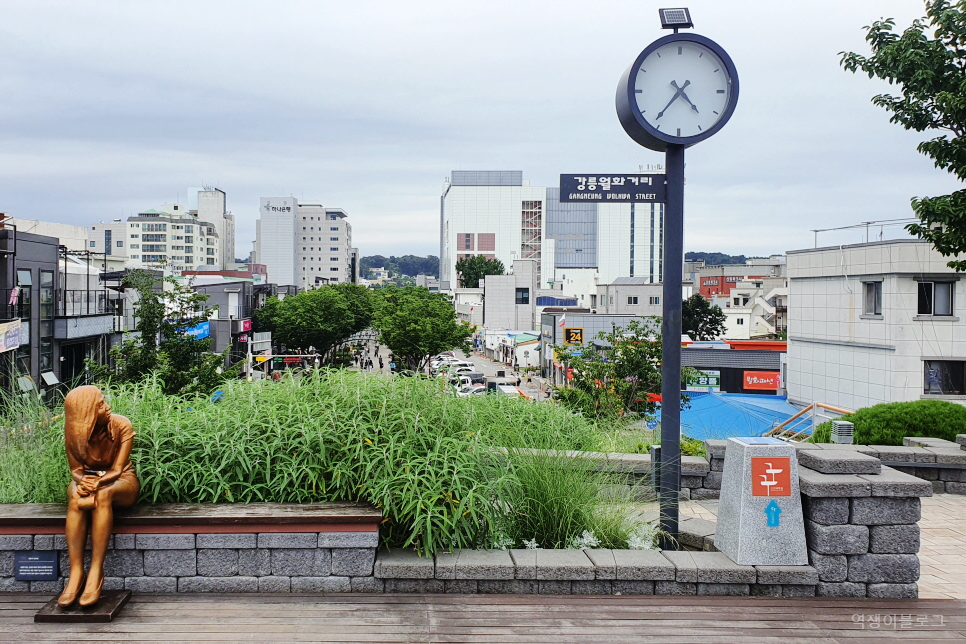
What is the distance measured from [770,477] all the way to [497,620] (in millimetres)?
2079

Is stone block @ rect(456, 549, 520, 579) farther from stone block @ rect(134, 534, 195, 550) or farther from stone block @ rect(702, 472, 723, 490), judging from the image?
stone block @ rect(702, 472, 723, 490)

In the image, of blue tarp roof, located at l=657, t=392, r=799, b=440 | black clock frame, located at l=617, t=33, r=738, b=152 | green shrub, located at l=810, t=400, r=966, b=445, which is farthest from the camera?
blue tarp roof, located at l=657, t=392, r=799, b=440

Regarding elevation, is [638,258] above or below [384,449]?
above

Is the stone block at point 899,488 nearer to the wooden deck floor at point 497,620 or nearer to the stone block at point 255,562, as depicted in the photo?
the wooden deck floor at point 497,620

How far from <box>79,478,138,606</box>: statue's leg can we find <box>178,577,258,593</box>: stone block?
492 mm

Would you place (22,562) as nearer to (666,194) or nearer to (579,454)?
(579,454)

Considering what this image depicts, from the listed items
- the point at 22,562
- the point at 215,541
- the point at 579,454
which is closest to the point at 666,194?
the point at 579,454

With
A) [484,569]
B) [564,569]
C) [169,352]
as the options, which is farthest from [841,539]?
[169,352]

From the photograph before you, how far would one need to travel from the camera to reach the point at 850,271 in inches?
865

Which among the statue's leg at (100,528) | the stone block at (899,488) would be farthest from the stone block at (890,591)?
the statue's leg at (100,528)

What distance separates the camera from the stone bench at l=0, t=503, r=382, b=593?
475cm

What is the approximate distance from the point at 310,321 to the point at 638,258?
10154 centimetres

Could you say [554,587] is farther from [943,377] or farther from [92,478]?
[943,377]

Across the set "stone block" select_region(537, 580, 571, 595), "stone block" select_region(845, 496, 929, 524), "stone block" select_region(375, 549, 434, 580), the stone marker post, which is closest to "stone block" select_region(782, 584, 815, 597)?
the stone marker post
